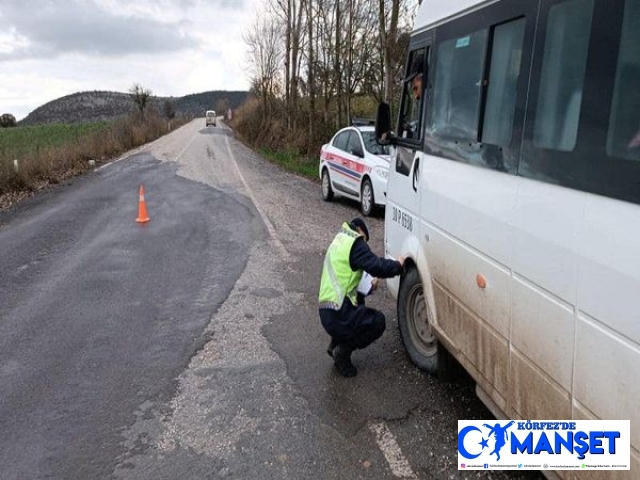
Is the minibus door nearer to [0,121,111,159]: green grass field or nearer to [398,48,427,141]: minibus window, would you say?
[398,48,427,141]: minibus window

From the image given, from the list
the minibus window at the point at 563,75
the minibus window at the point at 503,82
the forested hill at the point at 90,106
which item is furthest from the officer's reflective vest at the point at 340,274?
the forested hill at the point at 90,106

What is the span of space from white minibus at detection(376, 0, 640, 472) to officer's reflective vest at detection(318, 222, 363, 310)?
515mm

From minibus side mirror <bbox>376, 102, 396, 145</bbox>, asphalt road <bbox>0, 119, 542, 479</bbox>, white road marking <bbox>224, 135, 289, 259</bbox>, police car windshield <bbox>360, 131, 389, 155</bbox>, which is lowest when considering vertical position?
asphalt road <bbox>0, 119, 542, 479</bbox>

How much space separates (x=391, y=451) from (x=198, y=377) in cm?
174

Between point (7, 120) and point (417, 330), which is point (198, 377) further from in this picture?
point (7, 120)

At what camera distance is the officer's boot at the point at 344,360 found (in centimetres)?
441

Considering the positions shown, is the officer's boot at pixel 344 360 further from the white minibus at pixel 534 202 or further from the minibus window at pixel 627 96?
the minibus window at pixel 627 96

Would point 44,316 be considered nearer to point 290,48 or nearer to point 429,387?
point 429,387

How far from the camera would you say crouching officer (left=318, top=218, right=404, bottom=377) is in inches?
163

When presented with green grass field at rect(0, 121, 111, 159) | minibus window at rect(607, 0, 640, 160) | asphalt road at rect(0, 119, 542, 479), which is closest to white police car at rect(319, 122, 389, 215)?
asphalt road at rect(0, 119, 542, 479)

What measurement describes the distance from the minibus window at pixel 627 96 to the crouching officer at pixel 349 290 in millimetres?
2205

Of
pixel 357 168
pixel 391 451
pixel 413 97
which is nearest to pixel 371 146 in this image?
pixel 357 168

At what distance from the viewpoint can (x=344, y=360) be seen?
4430 millimetres

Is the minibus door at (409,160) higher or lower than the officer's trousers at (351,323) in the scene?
higher
